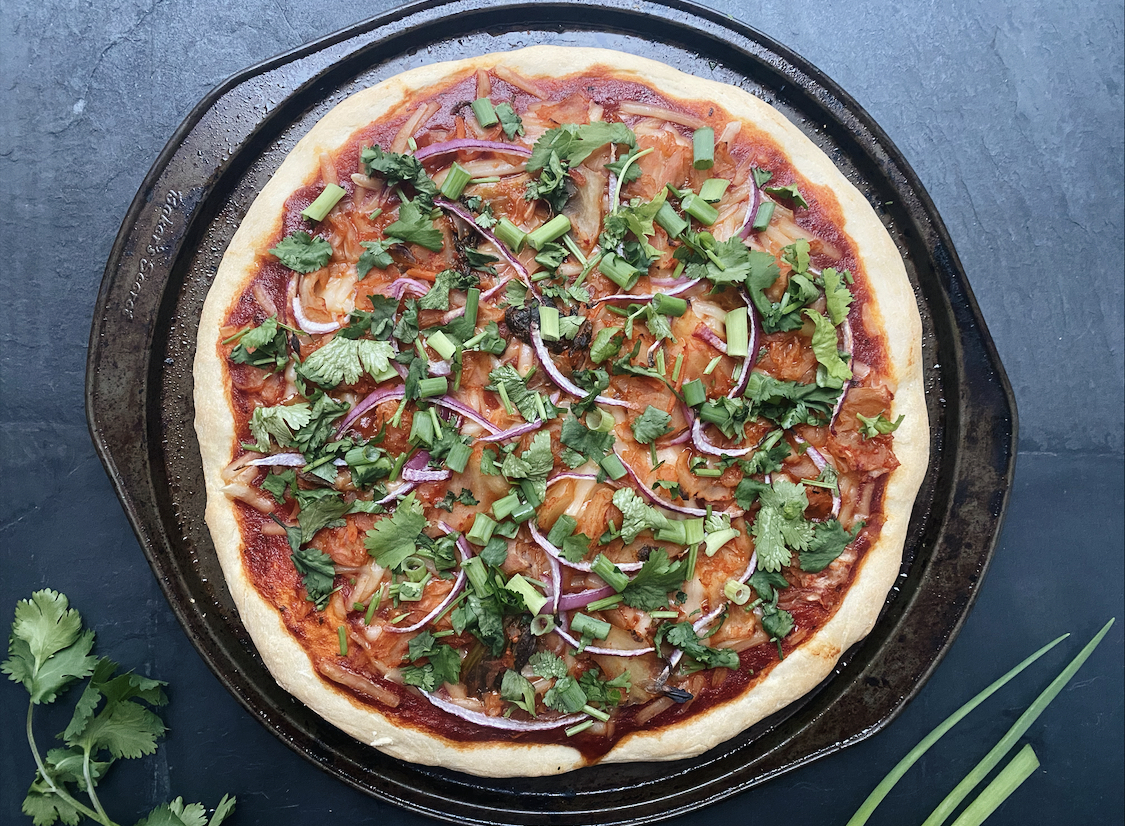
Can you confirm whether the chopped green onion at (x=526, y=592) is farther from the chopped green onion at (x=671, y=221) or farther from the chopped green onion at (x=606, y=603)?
the chopped green onion at (x=671, y=221)

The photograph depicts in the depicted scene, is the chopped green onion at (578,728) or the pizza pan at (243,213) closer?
the chopped green onion at (578,728)

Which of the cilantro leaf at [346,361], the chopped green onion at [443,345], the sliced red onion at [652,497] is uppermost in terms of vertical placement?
the chopped green onion at [443,345]

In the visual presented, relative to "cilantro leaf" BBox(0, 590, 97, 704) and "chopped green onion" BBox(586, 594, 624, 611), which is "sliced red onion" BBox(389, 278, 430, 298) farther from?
"cilantro leaf" BBox(0, 590, 97, 704)

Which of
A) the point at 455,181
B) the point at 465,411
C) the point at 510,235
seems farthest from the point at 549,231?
the point at 465,411

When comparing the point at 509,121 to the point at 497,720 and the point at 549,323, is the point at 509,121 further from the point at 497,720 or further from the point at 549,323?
the point at 497,720

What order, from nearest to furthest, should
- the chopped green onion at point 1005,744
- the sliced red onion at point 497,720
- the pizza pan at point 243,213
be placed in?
1. the sliced red onion at point 497,720
2. the pizza pan at point 243,213
3. the chopped green onion at point 1005,744

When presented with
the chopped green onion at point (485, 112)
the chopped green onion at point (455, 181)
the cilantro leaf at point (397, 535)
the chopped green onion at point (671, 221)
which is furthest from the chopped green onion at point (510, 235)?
the cilantro leaf at point (397, 535)

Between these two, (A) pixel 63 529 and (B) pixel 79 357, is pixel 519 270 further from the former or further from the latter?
(A) pixel 63 529
